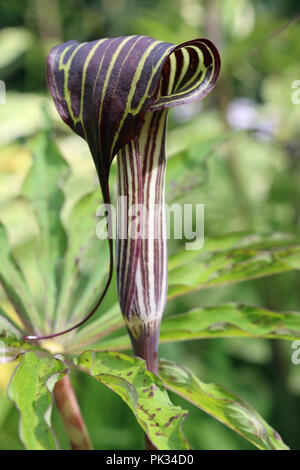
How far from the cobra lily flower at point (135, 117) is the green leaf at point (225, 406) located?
40 mm

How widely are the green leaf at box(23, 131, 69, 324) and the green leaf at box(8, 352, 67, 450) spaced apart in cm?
18

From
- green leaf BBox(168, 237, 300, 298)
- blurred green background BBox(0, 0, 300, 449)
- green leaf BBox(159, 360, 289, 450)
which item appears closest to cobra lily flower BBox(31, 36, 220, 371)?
green leaf BBox(159, 360, 289, 450)

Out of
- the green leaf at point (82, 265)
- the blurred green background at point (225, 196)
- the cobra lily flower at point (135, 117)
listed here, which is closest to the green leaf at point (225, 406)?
the cobra lily flower at point (135, 117)

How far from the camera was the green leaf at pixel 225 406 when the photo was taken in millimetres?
483

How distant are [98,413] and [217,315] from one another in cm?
65

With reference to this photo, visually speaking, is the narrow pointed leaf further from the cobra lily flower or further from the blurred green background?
the blurred green background

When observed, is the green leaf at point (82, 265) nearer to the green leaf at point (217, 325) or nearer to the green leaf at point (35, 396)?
the green leaf at point (217, 325)

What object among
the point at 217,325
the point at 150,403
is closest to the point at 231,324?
the point at 217,325

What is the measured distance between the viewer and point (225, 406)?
1.66ft

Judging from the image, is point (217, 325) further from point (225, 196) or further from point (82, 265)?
point (225, 196)

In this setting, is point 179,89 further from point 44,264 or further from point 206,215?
point 206,215

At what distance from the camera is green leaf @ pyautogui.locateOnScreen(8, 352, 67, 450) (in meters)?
0.41

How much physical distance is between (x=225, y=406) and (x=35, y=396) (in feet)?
0.64

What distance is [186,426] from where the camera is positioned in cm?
115
